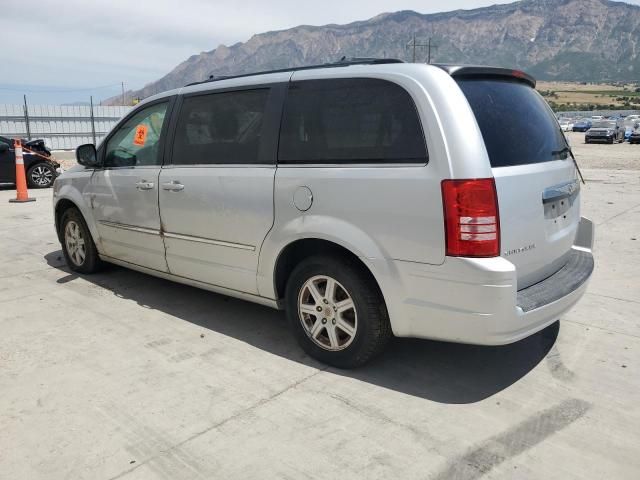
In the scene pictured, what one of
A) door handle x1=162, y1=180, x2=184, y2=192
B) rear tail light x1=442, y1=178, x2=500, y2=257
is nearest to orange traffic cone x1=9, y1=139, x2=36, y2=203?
door handle x1=162, y1=180, x2=184, y2=192

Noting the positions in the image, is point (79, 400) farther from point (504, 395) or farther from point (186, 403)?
point (504, 395)

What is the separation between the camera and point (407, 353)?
3811 mm

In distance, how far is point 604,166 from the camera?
20.0 metres

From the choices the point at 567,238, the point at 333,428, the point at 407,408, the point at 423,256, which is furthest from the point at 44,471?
the point at 567,238

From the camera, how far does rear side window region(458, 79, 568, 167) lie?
3059 mm

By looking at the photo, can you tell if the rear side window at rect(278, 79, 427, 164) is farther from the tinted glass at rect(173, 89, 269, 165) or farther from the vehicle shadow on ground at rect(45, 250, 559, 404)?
the vehicle shadow on ground at rect(45, 250, 559, 404)

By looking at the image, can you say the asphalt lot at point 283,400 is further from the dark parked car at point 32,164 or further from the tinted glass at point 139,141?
the dark parked car at point 32,164

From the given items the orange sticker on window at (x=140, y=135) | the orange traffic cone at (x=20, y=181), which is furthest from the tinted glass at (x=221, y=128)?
the orange traffic cone at (x=20, y=181)

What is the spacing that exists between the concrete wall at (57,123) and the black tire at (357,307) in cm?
2491

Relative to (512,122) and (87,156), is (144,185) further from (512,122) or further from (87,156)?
(512,122)

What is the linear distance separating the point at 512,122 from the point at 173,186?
255 centimetres

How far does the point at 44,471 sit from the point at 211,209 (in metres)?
2.06

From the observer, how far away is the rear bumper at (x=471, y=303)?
113 inches

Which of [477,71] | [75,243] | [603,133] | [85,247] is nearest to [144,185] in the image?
[85,247]
